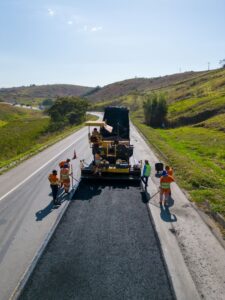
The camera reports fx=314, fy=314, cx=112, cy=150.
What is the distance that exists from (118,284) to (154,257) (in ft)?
6.18

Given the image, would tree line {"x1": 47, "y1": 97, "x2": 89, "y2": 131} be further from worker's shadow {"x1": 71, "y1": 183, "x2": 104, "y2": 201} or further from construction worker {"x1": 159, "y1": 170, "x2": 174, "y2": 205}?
construction worker {"x1": 159, "y1": 170, "x2": 174, "y2": 205}

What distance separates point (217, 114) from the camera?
54000mm

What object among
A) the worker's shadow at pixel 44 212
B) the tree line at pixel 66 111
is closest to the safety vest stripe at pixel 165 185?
the worker's shadow at pixel 44 212

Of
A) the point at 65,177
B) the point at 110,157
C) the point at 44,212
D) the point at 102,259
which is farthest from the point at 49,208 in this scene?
the point at 110,157

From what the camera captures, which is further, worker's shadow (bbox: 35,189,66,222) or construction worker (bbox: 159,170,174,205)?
construction worker (bbox: 159,170,174,205)

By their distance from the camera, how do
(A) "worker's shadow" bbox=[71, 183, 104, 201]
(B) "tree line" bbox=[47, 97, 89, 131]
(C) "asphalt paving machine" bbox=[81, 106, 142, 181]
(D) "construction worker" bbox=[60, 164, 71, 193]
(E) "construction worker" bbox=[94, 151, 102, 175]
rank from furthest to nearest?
(B) "tree line" bbox=[47, 97, 89, 131]
(C) "asphalt paving machine" bbox=[81, 106, 142, 181]
(E) "construction worker" bbox=[94, 151, 102, 175]
(D) "construction worker" bbox=[60, 164, 71, 193]
(A) "worker's shadow" bbox=[71, 183, 104, 201]

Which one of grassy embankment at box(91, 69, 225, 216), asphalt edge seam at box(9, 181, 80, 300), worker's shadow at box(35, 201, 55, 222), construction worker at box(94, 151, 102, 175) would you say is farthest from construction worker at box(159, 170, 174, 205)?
worker's shadow at box(35, 201, 55, 222)

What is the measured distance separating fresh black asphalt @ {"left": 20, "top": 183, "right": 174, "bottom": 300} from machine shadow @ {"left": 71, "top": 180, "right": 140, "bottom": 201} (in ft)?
4.34

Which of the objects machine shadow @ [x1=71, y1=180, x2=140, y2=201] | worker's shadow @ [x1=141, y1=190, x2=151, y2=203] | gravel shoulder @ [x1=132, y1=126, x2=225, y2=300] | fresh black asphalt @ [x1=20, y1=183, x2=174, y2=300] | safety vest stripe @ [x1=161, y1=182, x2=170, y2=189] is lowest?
gravel shoulder @ [x1=132, y1=126, x2=225, y2=300]

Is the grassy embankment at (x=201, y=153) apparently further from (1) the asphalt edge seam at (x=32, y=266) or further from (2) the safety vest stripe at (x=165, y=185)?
(1) the asphalt edge seam at (x=32, y=266)

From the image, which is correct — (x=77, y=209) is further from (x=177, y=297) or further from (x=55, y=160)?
(x=55, y=160)

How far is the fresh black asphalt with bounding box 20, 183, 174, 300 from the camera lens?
8125 mm

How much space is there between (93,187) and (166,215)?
5.14m

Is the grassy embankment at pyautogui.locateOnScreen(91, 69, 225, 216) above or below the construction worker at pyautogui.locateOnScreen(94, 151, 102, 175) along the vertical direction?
below
